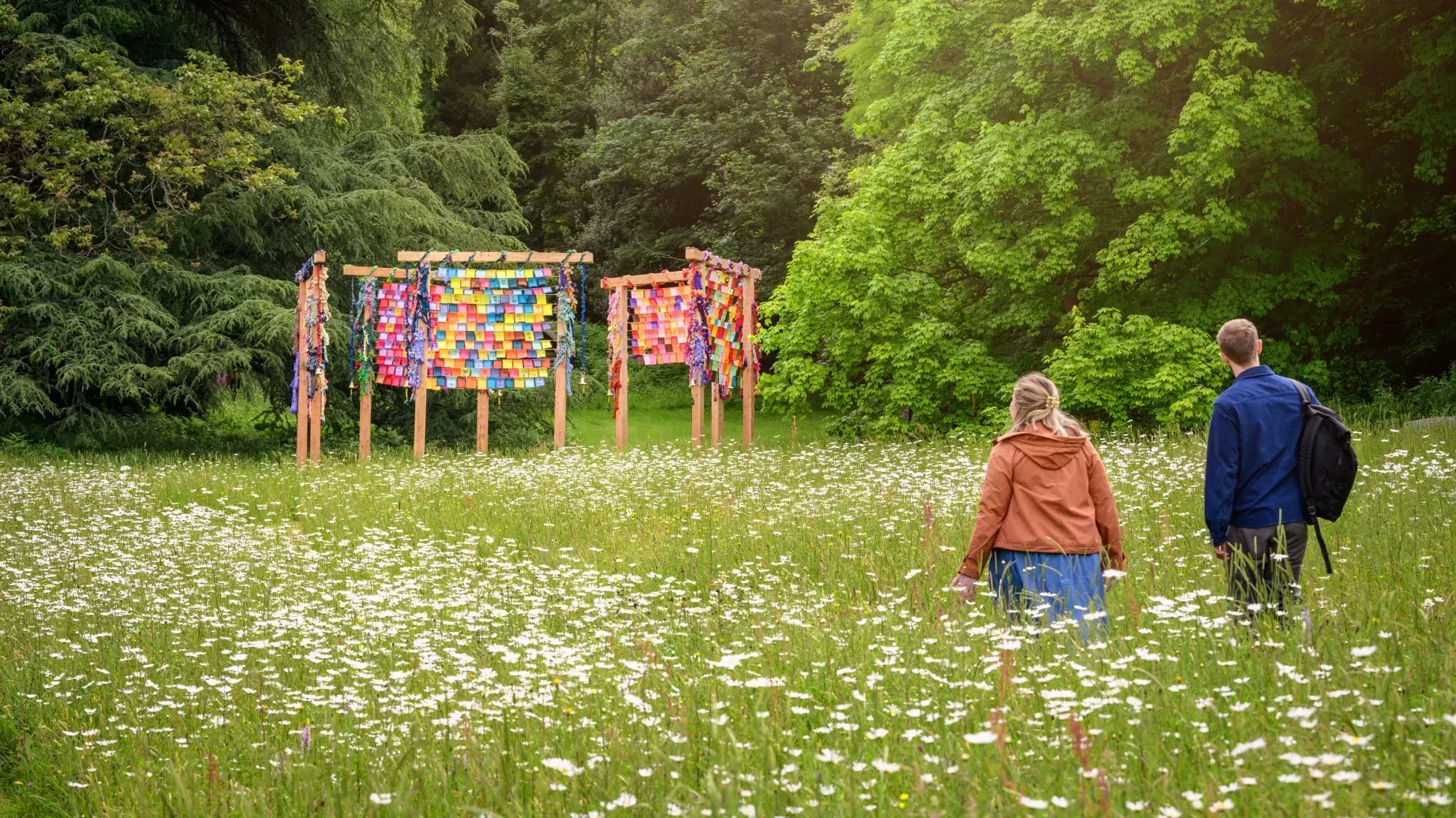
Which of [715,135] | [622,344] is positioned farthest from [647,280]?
[715,135]

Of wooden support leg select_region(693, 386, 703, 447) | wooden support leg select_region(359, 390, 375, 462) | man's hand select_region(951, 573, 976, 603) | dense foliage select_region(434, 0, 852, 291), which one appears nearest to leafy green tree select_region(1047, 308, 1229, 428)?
wooden support leg select_region(693, 386, 703, 447)

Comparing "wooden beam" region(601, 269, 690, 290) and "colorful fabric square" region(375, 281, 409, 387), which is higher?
"wooden beam" region(601, 269, 690, 290)

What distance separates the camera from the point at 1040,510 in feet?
21.2

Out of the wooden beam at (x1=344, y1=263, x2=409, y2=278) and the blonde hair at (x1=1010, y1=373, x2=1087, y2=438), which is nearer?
the blonde hair at (x1=1010, y1=373, x2=1087, y2=438)

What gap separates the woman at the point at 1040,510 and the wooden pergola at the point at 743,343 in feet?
40.7

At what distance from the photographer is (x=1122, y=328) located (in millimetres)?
19391

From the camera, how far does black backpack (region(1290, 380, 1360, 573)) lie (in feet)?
20.7

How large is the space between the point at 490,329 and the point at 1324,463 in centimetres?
1539

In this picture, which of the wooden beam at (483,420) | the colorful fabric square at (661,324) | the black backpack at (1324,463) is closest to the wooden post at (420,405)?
the wooden beam at (483,420)

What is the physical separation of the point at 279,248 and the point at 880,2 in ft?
43.1

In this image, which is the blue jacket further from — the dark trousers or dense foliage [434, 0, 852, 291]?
dense foliage [434, 0, 852, 291]

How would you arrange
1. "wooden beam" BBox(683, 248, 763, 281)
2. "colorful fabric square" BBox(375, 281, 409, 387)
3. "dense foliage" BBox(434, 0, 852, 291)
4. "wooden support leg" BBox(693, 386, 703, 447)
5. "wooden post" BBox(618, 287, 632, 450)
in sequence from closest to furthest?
"wooden beam" BBox(683, 248, 763, 281)
"wooden support leg" BBox(693, 386, 703, 447)
"wooden post" BBox(618, 287, 632, 450)
"colorful fabric square" BBox(375, 281, 409, 387)
"dense foliage" BBox(434, 0, 852, 291)

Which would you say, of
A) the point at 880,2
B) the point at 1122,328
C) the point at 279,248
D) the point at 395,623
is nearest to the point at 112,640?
the point at 395,623

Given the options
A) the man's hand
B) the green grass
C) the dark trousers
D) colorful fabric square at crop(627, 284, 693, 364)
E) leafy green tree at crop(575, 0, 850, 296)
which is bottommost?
the green grass
